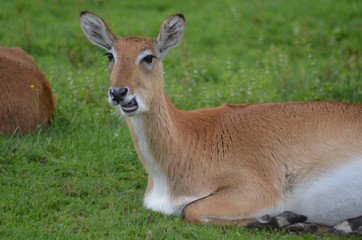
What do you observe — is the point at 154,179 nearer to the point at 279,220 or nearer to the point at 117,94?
the point at 117,94

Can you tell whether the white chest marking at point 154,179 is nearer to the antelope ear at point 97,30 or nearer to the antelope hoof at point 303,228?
the antelope ear at point 97,30

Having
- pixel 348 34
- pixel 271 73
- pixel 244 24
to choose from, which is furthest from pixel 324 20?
pixel 271 73

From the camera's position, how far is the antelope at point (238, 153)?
18.6 ft

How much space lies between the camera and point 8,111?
7.66 metres

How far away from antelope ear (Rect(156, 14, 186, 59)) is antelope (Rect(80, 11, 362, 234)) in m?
0.01

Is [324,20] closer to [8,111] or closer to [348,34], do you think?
[348,34]

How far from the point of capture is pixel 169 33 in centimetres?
625

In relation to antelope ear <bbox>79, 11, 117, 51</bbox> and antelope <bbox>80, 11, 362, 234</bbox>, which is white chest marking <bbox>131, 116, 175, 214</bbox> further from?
antelope ear <bbox>79, 11, 117, 51</bbox>

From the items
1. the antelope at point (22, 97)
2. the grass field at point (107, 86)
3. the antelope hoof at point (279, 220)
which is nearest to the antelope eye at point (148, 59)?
the grass field at point (107, 86)

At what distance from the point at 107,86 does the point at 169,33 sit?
10.2 feet

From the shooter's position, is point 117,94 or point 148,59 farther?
point 148,59

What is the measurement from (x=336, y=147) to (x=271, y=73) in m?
5.09

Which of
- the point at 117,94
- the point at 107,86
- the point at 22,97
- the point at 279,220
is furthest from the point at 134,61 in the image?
the point at 107,86

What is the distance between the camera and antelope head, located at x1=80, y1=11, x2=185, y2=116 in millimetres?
5539
